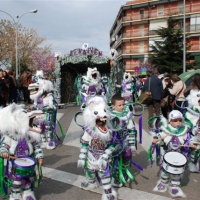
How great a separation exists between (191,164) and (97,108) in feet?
7.20

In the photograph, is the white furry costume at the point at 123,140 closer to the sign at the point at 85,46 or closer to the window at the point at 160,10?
the sign at the point at 85,46

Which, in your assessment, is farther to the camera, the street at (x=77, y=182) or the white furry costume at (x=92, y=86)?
the white furry costume at (x=92, y=86)

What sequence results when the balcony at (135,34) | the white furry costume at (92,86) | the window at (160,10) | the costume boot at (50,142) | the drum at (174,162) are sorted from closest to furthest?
the drum at (174,162)
the costume boot at (50,142)
the white furry costume at (92,86)
the window at (160,10)
the balcony at (135,34)

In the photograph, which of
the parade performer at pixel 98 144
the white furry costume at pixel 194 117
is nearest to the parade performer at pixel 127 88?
the white furry costume at pixel 194 117

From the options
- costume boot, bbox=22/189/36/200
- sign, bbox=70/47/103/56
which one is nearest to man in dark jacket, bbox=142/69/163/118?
costume boot, bbox=22/189/36/200

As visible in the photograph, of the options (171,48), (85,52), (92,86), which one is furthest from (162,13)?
(92,86)

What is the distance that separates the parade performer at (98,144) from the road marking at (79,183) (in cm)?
30

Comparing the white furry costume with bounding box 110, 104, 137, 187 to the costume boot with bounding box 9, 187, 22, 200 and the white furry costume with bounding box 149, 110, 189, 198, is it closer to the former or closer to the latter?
the white furry costume with bounding box 149, 110, 189, 198

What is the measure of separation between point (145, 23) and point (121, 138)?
44.5m

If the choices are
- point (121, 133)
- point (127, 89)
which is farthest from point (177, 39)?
point (121, 133)

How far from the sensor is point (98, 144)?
11.7 feet

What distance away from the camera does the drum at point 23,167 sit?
323 centimetres

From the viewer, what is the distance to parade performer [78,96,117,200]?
136 inches

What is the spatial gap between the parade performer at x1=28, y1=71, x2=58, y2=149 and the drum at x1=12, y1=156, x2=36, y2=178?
2755 mm
